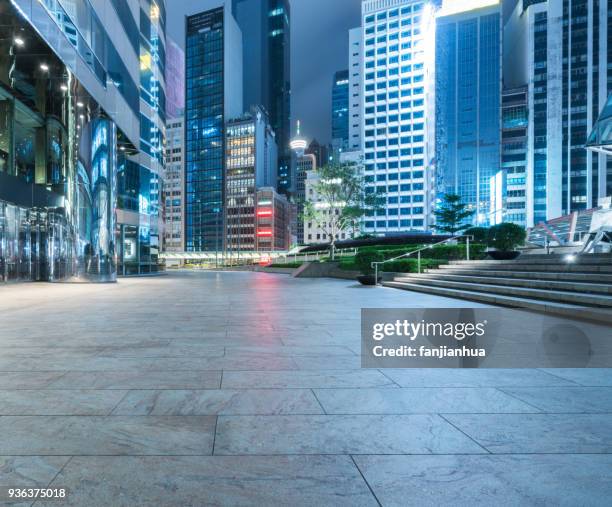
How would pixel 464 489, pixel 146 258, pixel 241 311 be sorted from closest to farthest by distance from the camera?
pixel 464 489, pixel 241 311, pixel 146 258

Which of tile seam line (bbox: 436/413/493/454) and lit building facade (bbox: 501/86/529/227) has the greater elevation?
lit building facade (bbox: 501/86/529/227)

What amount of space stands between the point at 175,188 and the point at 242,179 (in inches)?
1329

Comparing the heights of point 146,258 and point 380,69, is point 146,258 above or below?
below

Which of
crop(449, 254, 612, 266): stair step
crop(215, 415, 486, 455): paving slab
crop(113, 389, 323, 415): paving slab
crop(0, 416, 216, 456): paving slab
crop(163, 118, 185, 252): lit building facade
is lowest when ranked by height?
crop(113, 389, 323, 415): paving slab

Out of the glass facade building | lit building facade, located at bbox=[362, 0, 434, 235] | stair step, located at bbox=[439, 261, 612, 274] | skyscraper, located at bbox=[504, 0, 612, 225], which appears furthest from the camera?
lit building facade, located at bbox=[362, 0, 434, 235]

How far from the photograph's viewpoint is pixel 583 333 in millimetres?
7613

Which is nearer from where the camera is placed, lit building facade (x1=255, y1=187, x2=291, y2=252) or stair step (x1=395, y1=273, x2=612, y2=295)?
stair step (x1=395, y1=273, x2=612, y2=295)

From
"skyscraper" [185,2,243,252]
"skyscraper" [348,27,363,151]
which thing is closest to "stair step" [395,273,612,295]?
"skyscraper" [348,27,363,151]

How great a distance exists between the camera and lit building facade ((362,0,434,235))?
134m

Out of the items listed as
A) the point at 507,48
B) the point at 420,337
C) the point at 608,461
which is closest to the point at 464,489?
the point at 608,461

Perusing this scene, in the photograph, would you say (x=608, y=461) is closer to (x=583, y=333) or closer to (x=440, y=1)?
(x=583, y=333)

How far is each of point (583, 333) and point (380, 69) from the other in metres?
153

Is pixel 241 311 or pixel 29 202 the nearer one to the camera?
pixel 241 311

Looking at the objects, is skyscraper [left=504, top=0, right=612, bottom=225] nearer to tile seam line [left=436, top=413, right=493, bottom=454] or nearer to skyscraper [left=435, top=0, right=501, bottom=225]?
skyscraper [left=435, top=0, right=501, bottom=225]
